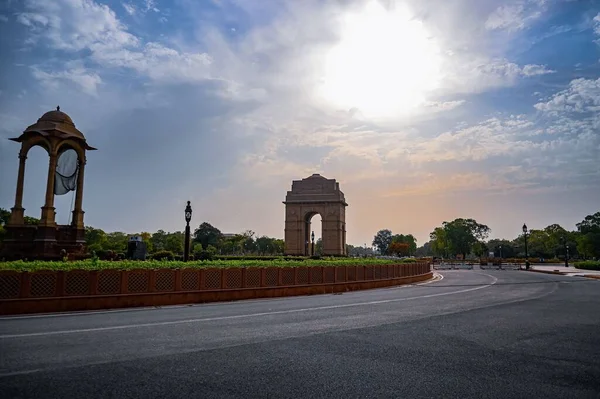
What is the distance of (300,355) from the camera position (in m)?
7.01

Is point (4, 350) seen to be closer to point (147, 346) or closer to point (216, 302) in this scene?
point (147, 346)

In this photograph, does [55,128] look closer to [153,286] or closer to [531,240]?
[153,286]

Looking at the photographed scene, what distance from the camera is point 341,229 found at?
7119cm

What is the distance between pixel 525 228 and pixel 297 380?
55.3 meters

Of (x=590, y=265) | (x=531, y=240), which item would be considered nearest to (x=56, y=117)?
(x=590, y=265)

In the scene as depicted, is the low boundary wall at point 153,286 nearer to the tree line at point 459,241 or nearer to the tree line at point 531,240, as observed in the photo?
the tree line at point 459,241

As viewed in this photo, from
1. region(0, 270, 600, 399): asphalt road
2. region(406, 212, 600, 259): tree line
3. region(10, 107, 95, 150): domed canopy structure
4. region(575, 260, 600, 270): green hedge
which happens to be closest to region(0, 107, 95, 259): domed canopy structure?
region(10, 107, 95, 150): domed canopy structure

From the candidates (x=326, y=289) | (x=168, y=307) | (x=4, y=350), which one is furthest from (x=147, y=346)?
(x=326, y=289)

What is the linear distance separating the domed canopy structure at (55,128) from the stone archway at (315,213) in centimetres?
4311

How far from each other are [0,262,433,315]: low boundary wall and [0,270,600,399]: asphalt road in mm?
1384

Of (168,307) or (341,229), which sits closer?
(168,307)

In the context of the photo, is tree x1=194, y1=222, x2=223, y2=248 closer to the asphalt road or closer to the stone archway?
the stone archway

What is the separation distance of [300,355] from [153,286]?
944 centimetres

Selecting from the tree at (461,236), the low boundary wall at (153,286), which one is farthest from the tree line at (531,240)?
the low boundary wall at (153,286)
